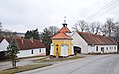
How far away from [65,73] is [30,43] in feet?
146

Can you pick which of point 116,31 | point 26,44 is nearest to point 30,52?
point 26,44

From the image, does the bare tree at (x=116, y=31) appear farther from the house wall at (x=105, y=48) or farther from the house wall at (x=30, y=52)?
the house wall at (x=30, y=52)

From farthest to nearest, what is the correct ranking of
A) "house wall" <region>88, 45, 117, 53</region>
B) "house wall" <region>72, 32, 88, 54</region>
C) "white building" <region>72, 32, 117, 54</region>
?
"house wall" <region>88, 45, 117, 53</region>
"white building" <region>72, 32, 117, 54</region>
"house wall" <region>72, 32, 88, 54</region>

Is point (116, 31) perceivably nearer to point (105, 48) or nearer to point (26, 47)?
point (105, 48)

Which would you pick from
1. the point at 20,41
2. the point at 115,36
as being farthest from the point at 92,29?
the point at 20,41

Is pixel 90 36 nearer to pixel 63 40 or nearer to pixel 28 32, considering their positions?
pixel 63 40

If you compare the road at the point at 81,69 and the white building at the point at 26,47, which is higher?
the white building at the point at 26,47

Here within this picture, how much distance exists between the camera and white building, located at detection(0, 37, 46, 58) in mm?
54781

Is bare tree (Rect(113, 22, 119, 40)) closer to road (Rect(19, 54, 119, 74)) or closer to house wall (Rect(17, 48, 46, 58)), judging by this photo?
house wall (Rect(17, 48, 46, 58))

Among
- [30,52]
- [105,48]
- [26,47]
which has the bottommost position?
[30,52]

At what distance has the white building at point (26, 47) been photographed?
180 ft

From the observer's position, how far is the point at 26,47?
5844cm

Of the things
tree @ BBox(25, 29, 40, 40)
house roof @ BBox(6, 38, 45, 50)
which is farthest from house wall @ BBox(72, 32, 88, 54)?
tree @ BBox(25, 29, 40, 40)

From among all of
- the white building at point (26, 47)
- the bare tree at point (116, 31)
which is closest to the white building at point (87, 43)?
the white building at point (26, 47)
